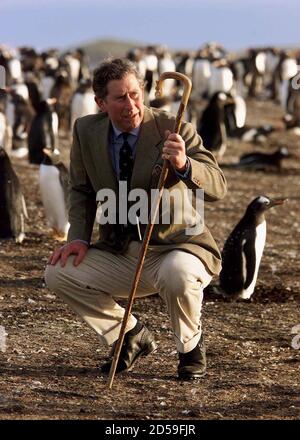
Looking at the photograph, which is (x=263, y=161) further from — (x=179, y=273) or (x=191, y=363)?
(x=179, y=273)

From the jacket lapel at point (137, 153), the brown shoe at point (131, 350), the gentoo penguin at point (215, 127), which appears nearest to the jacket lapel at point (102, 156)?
the jacket lapel at point (137, 153)

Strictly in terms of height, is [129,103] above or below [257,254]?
above

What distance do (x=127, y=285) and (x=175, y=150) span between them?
0.78 m

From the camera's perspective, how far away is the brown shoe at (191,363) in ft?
A: 16.4

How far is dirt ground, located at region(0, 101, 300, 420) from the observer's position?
4.64 metres

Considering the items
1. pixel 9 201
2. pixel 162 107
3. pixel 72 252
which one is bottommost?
pixel 162 107

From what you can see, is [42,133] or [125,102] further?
[42,133]

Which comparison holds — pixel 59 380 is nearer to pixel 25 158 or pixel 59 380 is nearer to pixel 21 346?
pixel 21 346

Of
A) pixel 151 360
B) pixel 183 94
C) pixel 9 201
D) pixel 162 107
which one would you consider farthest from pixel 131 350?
pixel 162 107

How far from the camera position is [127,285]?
196 inches

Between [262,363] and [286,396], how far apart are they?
0.56m

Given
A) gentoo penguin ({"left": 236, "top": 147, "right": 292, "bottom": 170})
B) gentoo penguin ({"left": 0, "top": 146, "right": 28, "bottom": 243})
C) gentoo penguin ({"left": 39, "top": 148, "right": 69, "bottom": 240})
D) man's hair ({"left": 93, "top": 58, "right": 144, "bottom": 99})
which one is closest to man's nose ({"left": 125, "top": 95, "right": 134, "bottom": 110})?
man's hair ({"left": 93, "top": 58, "right": 144, "bottom": 99})

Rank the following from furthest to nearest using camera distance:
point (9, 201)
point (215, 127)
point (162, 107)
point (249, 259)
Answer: point (215, 127) → point (162, 107) → point (9, 201) → point (249, 259)

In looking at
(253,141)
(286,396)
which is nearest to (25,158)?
(253,141)
